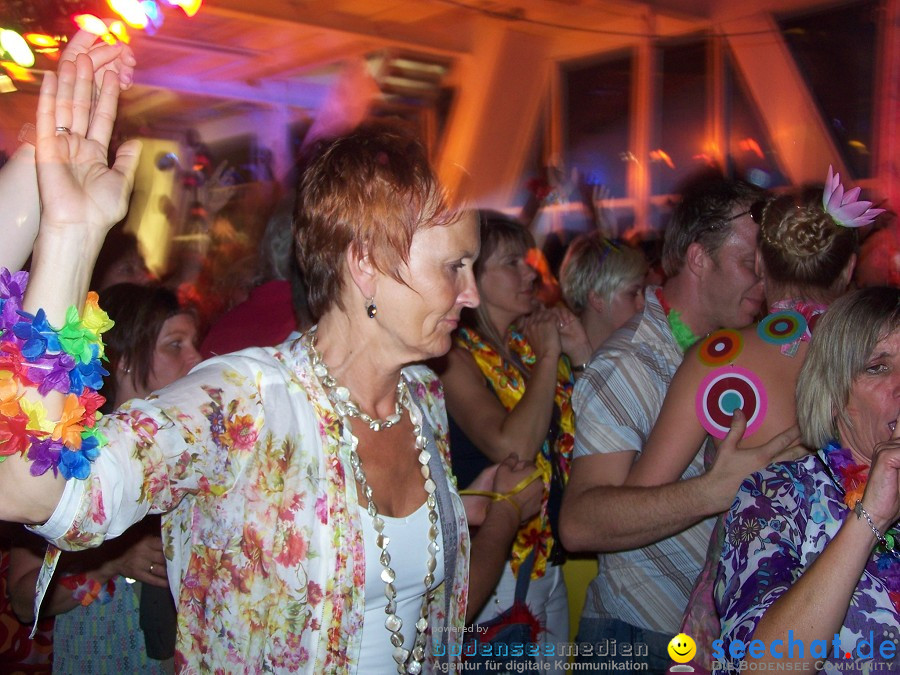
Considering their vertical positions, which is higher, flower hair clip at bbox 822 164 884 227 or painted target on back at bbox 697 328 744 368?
flower hair clip at bbox 822 164 884 227

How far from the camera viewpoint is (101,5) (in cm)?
192

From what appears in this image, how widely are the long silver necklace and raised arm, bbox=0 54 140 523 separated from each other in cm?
49

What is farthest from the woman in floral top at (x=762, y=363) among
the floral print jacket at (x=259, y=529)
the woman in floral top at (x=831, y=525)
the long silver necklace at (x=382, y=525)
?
the floral print jacket at (x=259, y=529)

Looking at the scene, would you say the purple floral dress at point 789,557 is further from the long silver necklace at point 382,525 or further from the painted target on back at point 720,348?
the long silver necklace at point 382,525

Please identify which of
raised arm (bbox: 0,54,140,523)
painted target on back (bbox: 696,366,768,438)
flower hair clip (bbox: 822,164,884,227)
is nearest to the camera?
raised arm (bbox: 0,54,140,523)

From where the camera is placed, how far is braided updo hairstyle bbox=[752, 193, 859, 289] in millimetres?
1921

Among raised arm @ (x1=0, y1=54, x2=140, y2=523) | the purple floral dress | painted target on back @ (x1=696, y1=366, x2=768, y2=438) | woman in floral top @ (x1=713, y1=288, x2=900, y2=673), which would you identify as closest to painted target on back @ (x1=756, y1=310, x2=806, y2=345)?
painted target on back @ (x1=696, y1=366, x2=768, y2=438)

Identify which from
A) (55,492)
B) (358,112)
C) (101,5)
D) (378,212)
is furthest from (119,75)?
(358,112)

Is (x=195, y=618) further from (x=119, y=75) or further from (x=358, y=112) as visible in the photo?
(x=358, y=112)

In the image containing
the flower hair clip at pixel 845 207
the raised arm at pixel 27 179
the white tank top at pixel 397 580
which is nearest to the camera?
the raised arm at pixel 27 179

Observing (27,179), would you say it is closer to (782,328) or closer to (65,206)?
(65,206)

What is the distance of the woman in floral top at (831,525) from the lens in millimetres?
1211

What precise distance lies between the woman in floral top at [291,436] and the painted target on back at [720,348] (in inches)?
25.7

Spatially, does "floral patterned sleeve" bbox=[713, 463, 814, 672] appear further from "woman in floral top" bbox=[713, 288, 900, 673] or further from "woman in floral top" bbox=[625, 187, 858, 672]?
"woman in floral top" bbox=[625, 187, 858, 672]
